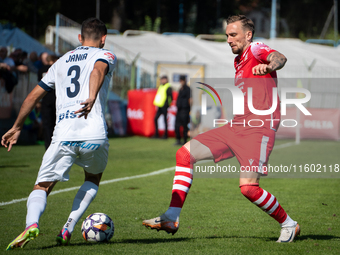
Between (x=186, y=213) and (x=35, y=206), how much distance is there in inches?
94.4

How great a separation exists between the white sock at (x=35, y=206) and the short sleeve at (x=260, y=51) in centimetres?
229

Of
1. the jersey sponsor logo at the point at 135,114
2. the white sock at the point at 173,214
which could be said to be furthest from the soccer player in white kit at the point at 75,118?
the jersey sponsor logo at the point at 135,114

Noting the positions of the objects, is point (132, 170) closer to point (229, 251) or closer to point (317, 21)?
point (229, 251)

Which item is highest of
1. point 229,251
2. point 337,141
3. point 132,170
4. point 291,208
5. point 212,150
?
point 212,150

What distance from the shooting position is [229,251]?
4391mm

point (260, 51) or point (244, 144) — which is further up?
point (260, 51)

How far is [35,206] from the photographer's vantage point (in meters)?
4.16

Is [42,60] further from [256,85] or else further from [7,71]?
[256,85]

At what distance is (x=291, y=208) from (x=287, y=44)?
28341 millimetres

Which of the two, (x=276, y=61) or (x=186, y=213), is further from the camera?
(x=186, y=213)

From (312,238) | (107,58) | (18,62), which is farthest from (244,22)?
(18,62)

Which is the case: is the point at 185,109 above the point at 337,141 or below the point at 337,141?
above

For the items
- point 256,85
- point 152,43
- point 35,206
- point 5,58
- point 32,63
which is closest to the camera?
point 35,206

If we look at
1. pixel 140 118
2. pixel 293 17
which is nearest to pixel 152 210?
pixel 140 118
